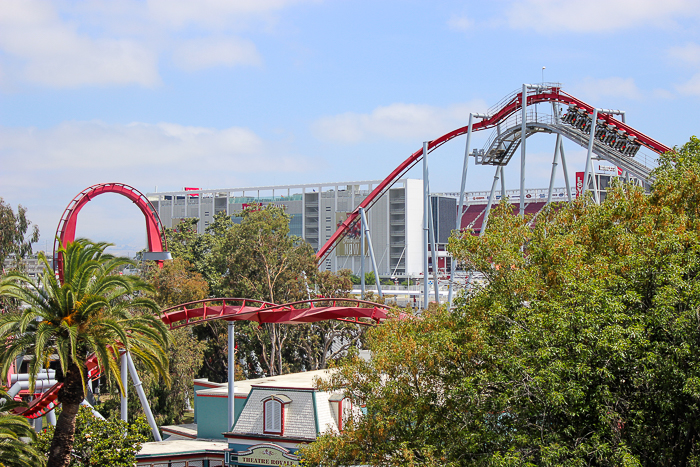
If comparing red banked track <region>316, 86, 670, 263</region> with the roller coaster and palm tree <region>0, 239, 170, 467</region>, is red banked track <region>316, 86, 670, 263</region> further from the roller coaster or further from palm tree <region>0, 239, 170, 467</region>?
palm tree <region>0, 239, 170, 467</region>

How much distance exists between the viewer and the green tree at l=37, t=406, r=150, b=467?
21281 millimetres

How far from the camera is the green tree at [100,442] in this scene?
2128 cm

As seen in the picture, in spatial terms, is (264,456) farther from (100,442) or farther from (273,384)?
(100,442)

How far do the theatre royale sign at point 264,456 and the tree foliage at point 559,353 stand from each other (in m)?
7.23

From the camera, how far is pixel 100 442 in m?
21.4

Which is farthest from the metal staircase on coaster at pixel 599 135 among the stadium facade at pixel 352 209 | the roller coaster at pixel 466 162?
the stadium facade at pixel 352 209

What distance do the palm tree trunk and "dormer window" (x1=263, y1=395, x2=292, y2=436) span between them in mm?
6100

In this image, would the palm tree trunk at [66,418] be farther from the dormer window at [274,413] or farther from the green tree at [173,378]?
the green tree at [173,378]

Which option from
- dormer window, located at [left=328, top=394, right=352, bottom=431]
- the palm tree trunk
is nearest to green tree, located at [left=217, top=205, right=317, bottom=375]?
dormer window, located at [left=328, top=394, right=352, bottom=431]

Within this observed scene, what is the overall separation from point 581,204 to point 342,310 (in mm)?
12586

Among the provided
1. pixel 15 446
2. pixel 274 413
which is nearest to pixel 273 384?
pixel 274 413

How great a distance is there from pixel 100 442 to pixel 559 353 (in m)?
15.5

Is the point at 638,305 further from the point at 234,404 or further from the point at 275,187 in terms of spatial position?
the point at 275,187

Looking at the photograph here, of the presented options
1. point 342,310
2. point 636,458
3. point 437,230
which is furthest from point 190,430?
point 437,230
